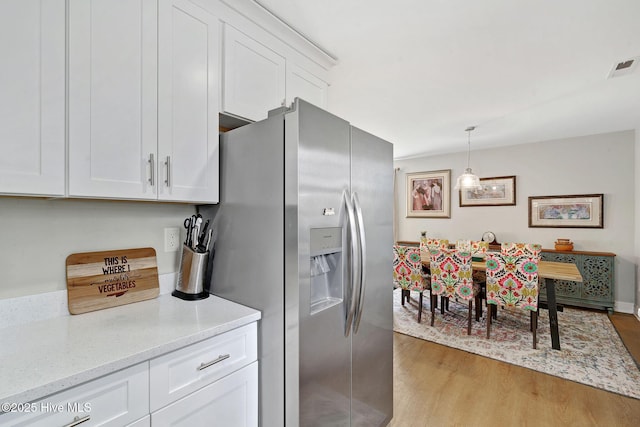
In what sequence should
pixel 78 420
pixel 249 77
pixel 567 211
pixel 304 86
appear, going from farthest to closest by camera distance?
pixel 567 211
pixel 304 86
pixel 249 77
pixel 78 420

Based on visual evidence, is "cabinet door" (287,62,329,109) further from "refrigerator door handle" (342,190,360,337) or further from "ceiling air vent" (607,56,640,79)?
"ceiling air vent" (607,56,640,79)

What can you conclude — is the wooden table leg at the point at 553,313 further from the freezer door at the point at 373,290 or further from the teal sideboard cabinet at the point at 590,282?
the freezer door at the point at 373,290

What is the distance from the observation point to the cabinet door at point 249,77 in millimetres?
1513

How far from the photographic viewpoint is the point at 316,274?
1342 mm

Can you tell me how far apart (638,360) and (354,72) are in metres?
3.70

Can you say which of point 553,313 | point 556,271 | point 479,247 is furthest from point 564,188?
point 553,313

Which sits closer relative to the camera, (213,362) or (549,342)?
(213,362)

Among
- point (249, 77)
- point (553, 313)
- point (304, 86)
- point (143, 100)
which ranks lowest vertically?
point (553, 313)

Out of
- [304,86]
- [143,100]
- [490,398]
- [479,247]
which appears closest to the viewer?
[143,100]

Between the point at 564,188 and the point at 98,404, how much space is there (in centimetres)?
582

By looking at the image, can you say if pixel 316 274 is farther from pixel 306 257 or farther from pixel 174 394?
pixel 174 394

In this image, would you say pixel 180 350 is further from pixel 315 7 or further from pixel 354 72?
pixel 354 72

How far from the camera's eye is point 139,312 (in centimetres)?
129

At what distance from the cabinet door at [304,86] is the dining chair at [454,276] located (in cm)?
227
